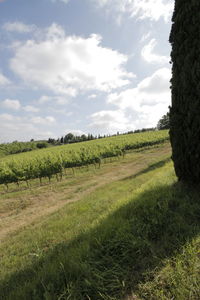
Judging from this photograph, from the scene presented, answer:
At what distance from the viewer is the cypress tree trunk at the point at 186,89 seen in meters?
3.84

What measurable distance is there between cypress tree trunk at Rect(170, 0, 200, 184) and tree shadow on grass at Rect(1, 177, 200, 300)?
3.77 feet

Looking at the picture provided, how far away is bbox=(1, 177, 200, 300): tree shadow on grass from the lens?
2.13 meters

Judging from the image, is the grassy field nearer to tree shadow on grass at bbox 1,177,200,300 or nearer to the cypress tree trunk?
tree shadow on grass at bbox 1,177,200,300

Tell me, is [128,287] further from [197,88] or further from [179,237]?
[197,88]

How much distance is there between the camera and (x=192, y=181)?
439 cm

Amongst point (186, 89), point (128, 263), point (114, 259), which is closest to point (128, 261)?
point (128, 263)

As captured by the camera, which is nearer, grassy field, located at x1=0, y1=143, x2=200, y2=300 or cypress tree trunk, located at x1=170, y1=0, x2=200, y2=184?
grassy field, located at x1=0, y1=143, x2=200, y2=300

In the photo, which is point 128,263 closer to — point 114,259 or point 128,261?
point 128,261

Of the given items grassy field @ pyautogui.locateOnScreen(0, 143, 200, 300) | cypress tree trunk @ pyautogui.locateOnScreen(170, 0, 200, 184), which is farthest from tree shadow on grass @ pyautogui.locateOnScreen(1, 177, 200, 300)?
cypress tree trunk @ pyautogui.locateOnScreen(170, 0, 200, 184)

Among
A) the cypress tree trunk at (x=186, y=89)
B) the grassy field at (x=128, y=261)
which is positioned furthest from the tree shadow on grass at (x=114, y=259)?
the cypress tree trunk at (x=186, y=89)

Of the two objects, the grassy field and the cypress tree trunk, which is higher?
the cypress tree trunk

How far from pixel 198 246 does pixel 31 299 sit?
2.38 m

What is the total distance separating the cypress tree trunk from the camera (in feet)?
12.6

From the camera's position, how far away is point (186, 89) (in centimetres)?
406
